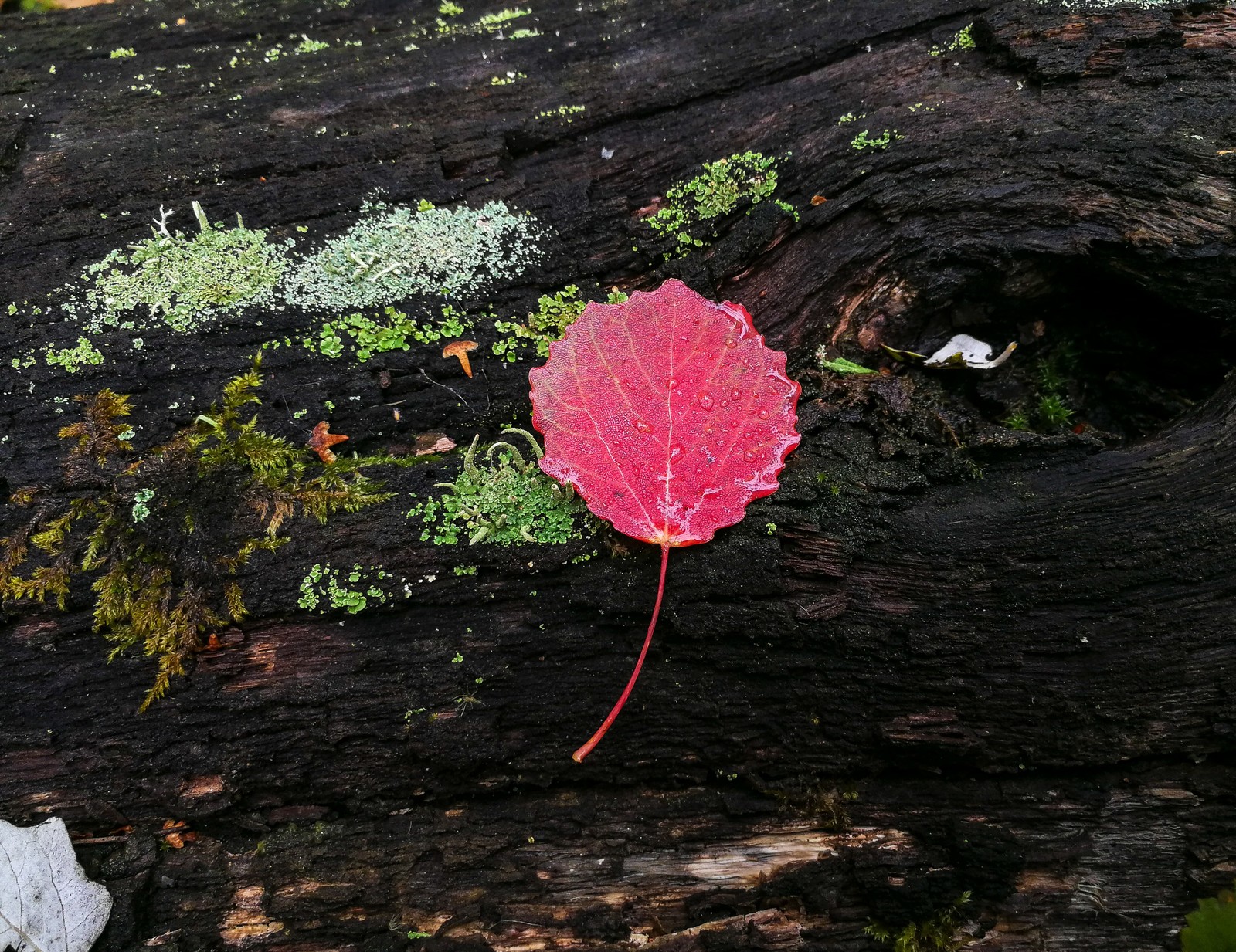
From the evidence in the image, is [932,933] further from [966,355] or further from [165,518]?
[165,518]

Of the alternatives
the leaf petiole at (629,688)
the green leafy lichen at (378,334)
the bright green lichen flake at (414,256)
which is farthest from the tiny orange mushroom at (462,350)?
the leaf petiole at (629,688)

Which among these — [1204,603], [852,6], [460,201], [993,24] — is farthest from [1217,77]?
[460,201]

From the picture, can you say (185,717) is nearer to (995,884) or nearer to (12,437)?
(12,437)

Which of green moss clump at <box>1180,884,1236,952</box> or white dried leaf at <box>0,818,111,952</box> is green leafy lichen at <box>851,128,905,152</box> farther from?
white dried leaf at <box>0,818,111,952</box>

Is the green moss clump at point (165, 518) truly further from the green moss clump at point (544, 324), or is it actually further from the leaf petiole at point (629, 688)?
the leaf petiole at point (629, 688)

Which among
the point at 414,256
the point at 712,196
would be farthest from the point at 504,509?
the point at 712,196

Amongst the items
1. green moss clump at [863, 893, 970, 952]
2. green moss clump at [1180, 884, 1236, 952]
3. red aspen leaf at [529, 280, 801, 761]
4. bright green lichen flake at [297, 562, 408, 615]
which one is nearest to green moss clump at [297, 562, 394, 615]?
bright green lichen flake at [297, 562, 408, 615]
